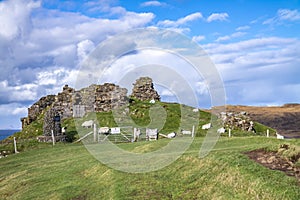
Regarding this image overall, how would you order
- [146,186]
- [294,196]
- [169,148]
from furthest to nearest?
[169,148]
[146,186]
[294,196]

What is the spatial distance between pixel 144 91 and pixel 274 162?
59440 mm

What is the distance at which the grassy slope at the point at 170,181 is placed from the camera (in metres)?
15.0

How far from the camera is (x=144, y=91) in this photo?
76.5m

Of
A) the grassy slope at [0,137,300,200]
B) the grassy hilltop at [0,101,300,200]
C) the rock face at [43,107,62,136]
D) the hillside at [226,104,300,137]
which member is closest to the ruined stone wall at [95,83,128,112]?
the rock face at [43,107,62,136]

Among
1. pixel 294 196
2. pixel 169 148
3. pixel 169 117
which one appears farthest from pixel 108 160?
pixel 169 117

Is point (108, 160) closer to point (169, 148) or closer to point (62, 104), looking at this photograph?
point (169, 148)

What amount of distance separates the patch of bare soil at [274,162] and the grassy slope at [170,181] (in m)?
0.61

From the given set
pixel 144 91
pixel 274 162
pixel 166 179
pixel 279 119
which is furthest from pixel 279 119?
pixel 166 179

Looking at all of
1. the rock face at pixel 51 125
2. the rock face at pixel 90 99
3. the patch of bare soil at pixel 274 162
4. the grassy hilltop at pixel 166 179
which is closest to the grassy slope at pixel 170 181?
the grassy hilltop at pixel 166 179

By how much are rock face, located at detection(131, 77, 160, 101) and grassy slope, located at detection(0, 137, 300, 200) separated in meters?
47.0

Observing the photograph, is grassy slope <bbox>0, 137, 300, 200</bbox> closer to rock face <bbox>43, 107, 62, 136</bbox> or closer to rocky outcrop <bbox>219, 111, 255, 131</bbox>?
rock face <bbox>43, 107, 62, 136</bbox>

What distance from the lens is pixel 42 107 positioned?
7762 cm

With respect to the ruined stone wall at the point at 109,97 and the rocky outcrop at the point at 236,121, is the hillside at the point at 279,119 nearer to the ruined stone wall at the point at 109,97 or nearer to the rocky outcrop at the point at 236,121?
the rocky outcrop at the point at 236,121

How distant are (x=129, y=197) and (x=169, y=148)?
1100 cm
